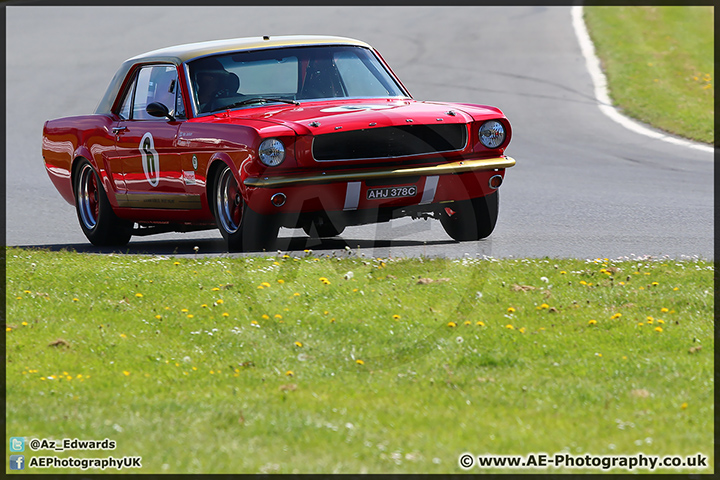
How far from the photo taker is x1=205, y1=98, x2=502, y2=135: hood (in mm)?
8031

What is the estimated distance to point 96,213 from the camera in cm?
1039

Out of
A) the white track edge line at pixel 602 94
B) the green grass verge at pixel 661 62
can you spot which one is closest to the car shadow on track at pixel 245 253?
the white track edge line at pixel 602 94

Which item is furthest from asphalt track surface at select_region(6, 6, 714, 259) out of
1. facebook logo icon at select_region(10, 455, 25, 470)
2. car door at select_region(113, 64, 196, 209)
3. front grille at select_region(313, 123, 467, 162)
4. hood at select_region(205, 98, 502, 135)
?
facebook logo icon at select_region(10, 455, 25, 470)

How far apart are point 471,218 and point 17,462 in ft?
17.4

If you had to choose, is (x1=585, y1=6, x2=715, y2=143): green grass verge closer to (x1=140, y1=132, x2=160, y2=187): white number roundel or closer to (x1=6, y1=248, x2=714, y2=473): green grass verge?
(x1=140, y1=132, x2=160, y2=187): white number roundel

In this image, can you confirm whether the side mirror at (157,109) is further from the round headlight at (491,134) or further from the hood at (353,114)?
the round headlight at (491,134)

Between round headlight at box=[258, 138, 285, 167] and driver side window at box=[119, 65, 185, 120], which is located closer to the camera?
round headlight at box=[258, 138, 285, 167]

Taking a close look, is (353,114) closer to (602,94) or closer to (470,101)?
(470,101)

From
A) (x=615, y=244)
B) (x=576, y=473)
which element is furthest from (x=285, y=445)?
(x=615, y=244)

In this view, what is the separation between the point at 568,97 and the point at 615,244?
40.5 ft

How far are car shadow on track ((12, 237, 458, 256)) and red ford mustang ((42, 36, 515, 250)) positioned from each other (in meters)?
0.16

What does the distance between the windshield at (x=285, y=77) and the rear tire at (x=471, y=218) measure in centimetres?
115

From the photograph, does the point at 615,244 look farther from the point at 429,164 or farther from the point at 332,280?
the point at 332,280

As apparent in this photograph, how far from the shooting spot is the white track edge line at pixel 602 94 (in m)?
16.8
